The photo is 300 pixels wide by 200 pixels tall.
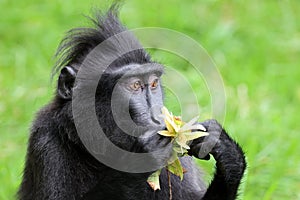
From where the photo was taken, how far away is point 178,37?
857cm

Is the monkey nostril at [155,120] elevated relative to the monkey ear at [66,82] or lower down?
lower down

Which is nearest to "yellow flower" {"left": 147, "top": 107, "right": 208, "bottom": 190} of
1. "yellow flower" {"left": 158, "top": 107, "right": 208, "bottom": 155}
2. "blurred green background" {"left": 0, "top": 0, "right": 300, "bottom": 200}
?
"yellow flower" {"left": 158, "top": 107, "right": 208, "bottom": 155}

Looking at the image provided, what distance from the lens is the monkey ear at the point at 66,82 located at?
5406 mm

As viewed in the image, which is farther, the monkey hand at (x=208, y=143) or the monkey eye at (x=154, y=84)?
the monkey eye at (x=154, y=84)

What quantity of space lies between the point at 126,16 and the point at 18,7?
1505 millimetres

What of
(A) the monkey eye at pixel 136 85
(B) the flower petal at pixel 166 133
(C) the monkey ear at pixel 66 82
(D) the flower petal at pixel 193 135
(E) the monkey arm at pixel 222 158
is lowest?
(E) the monkey arm at pixel 222 158

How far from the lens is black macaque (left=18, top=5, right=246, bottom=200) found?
203 inches

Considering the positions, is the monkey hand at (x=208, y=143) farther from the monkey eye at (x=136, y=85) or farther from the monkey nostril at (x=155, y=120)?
the monkey eye at (x=136, y=85)

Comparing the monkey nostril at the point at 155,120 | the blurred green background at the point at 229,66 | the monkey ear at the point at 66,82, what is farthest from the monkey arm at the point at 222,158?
the blurred green background at the point at 229,66

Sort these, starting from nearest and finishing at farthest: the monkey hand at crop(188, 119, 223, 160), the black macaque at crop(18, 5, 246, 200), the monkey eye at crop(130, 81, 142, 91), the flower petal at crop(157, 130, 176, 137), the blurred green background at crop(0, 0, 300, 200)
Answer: the flower petal at crop(157, 130, 176, 137), the monkey hand at crop(188, 119, 223, 160), the black macaque at crop(18, 5, 246, 200), the monkey eye at crop(130, 81, 142, 91), the blurred green background at crop(0, 0, 300, 200)

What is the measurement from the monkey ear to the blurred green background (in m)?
0.84

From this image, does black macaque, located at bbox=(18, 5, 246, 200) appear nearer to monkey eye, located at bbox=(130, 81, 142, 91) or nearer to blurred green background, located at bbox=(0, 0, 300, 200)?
monkey eye, located at bbox=(130, 81, 142, 91)

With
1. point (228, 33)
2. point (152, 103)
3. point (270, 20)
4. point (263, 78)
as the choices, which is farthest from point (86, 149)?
point (270, 20)

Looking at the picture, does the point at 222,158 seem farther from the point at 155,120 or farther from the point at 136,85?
the point at 136,85
